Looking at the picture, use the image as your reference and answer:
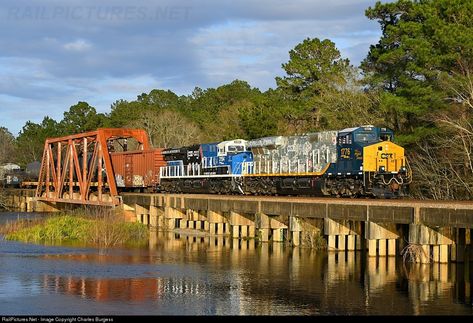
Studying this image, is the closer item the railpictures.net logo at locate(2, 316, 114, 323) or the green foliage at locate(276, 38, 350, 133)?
the railpictures.net logo at locate(2, 316, 114, 323)

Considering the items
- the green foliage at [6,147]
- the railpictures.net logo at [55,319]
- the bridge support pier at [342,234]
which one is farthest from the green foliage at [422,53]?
the green foliage at [6,147]

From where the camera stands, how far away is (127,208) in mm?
66188

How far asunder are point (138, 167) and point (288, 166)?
24.8 meters

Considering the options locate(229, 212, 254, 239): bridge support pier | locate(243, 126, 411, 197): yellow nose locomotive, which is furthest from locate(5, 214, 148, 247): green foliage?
locate(243, 126, 411, 197): yellow nose locomotive

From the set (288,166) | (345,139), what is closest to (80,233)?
(288,166)

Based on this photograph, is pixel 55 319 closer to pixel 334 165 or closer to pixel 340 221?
pixel 340 221

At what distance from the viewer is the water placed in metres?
27.4

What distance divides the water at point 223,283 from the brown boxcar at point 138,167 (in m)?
23.4

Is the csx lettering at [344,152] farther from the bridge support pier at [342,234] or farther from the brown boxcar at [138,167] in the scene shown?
the brown boxcar at [138,167]

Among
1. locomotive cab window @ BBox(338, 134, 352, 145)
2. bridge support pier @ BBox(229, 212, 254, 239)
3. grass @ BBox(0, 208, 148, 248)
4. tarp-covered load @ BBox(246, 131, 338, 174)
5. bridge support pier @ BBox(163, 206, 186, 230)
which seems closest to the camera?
locomotive cab window @ BBox(338, 134, 352, 145)

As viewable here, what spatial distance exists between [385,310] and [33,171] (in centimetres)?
8985

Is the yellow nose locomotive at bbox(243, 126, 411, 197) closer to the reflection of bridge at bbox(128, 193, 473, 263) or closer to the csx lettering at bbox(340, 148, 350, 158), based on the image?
the csx lettering at bbox(340, 148, 350, 158)

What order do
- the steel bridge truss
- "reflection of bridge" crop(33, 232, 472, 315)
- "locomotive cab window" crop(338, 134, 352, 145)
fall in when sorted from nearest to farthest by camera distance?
1. "reflection of bridge" crop(33, 232, 472, 315)
2. "locomotive cab window" crop(338, 134, 352, 145)
3. the steel bridge truss

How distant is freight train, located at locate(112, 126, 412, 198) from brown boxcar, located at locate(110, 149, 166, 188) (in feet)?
0.57
